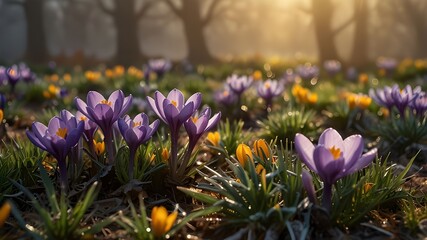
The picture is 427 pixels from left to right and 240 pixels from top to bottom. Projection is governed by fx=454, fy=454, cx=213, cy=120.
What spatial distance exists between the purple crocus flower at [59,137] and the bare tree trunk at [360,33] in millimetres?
17618

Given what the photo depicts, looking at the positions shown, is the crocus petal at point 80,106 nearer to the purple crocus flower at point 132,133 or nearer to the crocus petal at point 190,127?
the purple crocus flower at point 132,133

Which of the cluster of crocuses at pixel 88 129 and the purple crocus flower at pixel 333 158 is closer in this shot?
the purple crocus flower at pixel 333 158

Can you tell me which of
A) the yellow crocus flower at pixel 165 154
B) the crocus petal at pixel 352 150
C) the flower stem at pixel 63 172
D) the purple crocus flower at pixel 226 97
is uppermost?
the crocus petal at pixel 352 150

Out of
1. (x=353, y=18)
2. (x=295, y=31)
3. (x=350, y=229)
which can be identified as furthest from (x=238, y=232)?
(x=295, y=31)

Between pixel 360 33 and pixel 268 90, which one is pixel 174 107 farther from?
pixel 360 33

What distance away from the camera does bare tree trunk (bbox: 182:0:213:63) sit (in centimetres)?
2111

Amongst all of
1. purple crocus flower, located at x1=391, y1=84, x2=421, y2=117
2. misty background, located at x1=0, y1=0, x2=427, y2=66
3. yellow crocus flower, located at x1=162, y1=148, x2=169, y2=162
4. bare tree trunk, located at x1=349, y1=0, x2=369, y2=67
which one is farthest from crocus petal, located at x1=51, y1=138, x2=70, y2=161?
bare tree trunk, located at x1=349, y1=0, x2=369, y2=67

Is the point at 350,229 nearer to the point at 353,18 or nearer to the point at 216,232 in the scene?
the point at 216,232

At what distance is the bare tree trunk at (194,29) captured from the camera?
2111 cm

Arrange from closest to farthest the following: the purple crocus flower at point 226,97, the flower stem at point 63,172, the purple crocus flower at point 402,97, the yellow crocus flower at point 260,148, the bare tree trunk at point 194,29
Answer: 1. the flower stem at point 63,172
2. the yellow crocus flower at point 260,148
3. the purple crocus flower at point 402,97
4. the purple crocus flower at point 226,97
5. the bare tree trunk at point 194,29

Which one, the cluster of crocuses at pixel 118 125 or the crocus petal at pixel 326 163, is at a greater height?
the cluster of crocuses at pixel 118 125

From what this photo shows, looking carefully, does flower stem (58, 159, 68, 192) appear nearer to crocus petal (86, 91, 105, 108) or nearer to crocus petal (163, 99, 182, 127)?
crocus petal (86, 91, 105, 108)

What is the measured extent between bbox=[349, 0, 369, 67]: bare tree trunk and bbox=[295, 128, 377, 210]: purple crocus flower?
17425mm

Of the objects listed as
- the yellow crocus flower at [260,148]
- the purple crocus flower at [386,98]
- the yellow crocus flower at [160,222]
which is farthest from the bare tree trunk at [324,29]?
the yellow crocus flower at [160,222]
